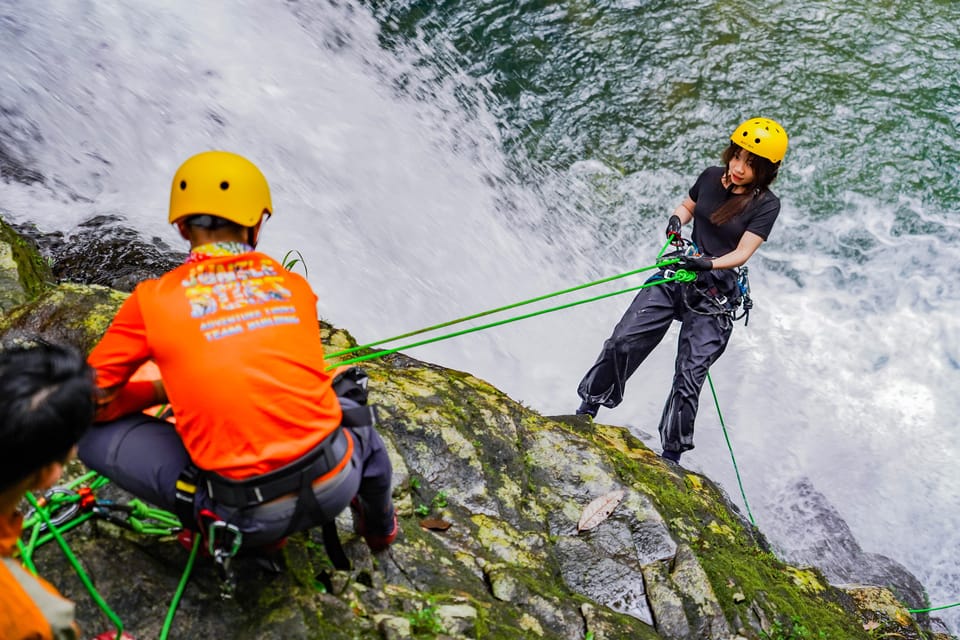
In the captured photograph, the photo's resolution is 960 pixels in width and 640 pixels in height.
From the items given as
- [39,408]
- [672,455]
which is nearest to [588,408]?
[672,455]

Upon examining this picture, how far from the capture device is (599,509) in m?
4.12

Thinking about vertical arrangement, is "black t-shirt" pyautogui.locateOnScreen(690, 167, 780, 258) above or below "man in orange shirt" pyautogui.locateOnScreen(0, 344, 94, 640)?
above

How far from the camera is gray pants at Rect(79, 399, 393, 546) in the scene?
96.3 inches

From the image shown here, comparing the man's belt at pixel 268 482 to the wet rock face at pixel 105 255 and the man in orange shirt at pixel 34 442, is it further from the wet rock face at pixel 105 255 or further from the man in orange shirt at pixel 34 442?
the wet rock face at pixel 105 255

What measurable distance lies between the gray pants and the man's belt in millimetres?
35

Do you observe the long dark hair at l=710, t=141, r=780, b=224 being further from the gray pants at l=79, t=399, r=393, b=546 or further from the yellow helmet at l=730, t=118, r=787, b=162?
the gray pants at l=79, t=399, r=393, b=546

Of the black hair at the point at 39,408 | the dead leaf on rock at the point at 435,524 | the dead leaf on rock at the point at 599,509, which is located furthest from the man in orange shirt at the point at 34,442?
the dead leaf on rock at the point at 599,509

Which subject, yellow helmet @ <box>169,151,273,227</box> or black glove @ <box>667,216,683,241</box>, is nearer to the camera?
yellow helmet @ <box>169,151,273,227</box>

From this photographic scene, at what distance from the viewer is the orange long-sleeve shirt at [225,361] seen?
232cm

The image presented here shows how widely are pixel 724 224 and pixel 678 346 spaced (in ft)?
2.60

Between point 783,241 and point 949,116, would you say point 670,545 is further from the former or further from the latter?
point 949,116

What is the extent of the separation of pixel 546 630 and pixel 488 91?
7.33 meters

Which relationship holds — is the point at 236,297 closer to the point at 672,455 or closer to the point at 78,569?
the point at 78,569

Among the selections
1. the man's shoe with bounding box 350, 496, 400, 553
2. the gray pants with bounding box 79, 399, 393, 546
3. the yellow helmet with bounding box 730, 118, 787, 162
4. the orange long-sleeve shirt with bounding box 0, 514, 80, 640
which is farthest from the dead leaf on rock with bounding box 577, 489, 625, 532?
the orange long-sleeve shirt with bounding box 0, 514, 80, 640
